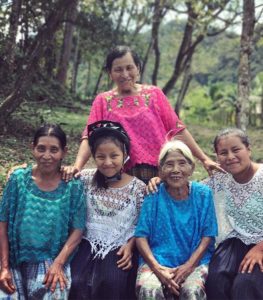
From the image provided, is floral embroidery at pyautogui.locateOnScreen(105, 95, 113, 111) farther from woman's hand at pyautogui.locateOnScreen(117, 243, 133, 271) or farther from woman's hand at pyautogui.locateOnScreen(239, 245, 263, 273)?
woman's hand at pyautogui.locateOnScreen(239, 245, 263, 273)

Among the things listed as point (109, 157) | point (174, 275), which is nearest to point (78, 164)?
point (109, 157)

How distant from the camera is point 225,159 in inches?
137

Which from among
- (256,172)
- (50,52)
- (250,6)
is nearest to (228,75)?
(50,52)

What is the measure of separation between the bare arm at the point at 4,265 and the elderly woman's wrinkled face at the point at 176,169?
1.21 meters

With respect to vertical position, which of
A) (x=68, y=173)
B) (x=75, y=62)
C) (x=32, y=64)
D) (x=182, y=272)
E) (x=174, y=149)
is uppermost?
(x=75, y=62)

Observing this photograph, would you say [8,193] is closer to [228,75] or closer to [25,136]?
[25,136]

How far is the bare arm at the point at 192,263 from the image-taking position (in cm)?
324

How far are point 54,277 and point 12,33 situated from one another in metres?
6.82

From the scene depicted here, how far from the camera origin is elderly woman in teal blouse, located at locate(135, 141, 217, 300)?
3348 millimetres

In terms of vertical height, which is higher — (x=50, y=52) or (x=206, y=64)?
(x=206, y=64)

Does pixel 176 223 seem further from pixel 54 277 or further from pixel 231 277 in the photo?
pixel 54 277

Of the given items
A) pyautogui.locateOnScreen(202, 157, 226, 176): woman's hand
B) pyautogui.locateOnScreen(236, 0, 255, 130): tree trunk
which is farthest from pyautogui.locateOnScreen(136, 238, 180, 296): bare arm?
pyautogui.locateOnScreen(236, 0, 255, 130): tree trunk

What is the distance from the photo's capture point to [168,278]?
319cm

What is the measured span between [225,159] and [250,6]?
211 inches
